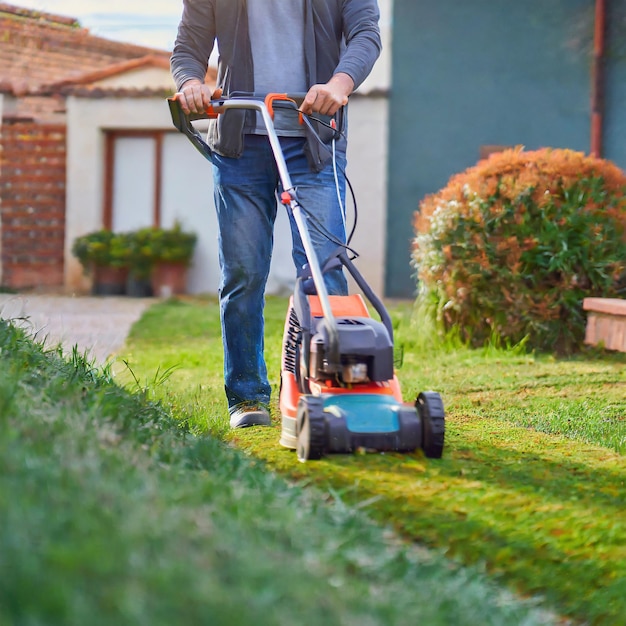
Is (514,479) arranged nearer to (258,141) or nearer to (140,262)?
(258,141)

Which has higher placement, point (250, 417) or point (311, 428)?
point (311, 428)

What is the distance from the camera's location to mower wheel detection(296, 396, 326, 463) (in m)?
2.54

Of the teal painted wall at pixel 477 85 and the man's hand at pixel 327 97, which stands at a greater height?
the teal painted wall at pixel 477 85

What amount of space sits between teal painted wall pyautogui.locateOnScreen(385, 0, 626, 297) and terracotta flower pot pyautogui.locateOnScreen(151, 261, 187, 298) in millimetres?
2693

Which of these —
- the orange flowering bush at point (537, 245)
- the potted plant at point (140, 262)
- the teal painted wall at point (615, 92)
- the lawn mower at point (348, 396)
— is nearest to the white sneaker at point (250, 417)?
the lawn mower at point (348, 396)

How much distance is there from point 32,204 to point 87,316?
13.9ft

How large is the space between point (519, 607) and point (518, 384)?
2.99 m

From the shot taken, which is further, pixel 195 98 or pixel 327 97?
pixel 195 98

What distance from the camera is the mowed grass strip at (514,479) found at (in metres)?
2.09

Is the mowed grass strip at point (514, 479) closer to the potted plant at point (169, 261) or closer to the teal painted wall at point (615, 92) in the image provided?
the teal painted wall at point (615, 92)

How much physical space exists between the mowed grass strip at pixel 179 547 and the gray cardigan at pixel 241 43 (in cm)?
139

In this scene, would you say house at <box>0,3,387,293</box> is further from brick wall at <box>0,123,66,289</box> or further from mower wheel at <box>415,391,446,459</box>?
mower wheel at <box>415,391,446,459</box>

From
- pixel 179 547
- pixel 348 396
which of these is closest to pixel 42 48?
pixel 348 396

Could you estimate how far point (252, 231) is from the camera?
136 inches
